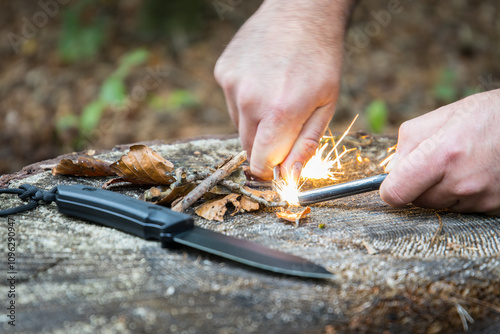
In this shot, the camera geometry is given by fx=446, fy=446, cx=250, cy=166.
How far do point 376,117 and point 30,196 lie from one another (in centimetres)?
420

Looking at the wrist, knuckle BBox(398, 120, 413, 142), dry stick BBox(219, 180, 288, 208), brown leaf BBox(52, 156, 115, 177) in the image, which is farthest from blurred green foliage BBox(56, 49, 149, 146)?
knuckle BBox(398, 120, 413, 142)

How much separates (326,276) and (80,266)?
0.62 metres

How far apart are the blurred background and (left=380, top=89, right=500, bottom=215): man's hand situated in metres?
3.56

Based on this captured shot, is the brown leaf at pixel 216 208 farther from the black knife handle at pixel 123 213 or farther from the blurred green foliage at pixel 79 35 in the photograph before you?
the blurred green foliage at pixel 79 35

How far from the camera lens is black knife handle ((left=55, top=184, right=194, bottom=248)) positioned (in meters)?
1.26

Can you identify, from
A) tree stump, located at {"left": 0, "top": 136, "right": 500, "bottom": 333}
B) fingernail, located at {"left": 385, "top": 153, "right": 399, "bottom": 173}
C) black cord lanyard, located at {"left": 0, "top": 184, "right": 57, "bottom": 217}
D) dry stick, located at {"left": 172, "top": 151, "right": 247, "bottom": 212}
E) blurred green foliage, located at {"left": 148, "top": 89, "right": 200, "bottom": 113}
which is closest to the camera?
tree stump, located at {"left": 0, "top": 136, "right": 500, "bottom": 333}

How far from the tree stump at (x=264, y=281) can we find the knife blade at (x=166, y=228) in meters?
0.03

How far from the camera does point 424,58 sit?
5.96m

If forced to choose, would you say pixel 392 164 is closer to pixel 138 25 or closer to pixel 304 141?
pixel 304 141

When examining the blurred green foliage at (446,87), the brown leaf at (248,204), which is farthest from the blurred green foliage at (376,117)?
the brown leaf at (248,204)

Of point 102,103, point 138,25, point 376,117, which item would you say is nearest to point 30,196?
point 102,103

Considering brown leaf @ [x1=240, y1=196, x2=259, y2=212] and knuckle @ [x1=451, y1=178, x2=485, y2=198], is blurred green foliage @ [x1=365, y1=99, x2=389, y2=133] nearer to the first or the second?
knuckle @ [x1=451, y1=178, x2=485, y2=198]

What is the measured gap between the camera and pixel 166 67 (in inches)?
226

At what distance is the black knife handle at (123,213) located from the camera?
1261 mm
